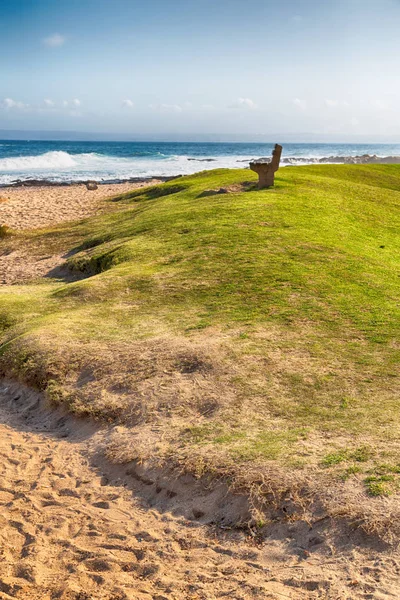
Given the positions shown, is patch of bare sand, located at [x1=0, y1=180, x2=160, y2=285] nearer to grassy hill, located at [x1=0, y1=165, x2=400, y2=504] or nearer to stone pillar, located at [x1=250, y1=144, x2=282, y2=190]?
grassy hill, located at [x1=0, y1=165, x2=400, y2=504]

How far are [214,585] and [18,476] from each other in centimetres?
321

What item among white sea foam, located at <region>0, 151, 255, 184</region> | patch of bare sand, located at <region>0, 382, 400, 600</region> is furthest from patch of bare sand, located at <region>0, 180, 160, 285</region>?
white sea foam, located at <region>0, 151, 255, 184</region>

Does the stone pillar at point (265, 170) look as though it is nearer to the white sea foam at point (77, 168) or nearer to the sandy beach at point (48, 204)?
the sandy beach at point (48, 204)

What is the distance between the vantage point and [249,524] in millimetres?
5887

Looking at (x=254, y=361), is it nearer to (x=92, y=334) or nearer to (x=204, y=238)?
(x=92, y=334)

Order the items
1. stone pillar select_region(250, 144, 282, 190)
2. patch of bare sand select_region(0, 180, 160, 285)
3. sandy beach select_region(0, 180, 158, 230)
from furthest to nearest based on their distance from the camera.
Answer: sandy beach select_region(0, 180, 158, 230) → stone pillar select_region(250, 144, 282, 190) → patch of bare sand select_region(0, 180, 160, 285)

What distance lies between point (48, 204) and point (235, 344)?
32.3 metres

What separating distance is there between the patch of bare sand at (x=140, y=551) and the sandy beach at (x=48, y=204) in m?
23.4

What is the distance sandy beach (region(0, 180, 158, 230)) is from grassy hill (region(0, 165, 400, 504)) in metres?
15.1

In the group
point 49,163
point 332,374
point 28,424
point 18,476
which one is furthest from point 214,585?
point 49,163

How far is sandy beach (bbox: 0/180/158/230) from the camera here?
1232 inches

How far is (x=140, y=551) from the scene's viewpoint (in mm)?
5695

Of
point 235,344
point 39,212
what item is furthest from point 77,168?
point 235,344

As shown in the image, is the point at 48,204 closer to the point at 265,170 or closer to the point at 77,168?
the point at 265,170
